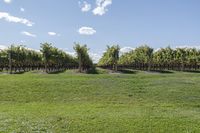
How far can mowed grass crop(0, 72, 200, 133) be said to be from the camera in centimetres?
2172

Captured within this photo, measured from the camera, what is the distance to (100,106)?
2941cm

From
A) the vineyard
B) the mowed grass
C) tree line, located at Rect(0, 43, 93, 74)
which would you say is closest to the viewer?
the mowed grass

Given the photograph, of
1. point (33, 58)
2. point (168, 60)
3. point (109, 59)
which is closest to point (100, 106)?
point (109, 59)

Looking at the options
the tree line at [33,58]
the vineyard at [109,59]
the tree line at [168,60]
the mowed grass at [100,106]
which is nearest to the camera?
the mowed grass at [100,106]

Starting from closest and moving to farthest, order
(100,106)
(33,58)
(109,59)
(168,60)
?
(100,106)
(109,59)
(33,58)
(168,60)

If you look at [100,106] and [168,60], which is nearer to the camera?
[100,106]

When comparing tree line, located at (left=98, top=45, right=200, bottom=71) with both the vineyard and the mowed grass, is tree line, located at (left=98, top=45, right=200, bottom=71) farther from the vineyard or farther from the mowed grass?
the mowed grass

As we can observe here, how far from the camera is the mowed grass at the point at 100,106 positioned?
21.7m

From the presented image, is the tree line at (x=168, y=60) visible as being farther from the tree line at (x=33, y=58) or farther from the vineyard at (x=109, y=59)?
the tree line at (x=33, y=58)

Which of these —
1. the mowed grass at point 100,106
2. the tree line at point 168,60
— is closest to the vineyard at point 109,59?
the tree line at point 168,60

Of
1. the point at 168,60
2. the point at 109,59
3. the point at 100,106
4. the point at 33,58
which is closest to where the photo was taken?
the point at 100,106

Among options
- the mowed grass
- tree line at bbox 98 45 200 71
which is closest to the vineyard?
tree line at bbox 98 45 200 71

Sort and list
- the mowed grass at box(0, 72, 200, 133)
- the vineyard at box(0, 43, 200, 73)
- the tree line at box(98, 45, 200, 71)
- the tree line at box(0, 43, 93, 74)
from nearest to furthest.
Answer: the mowed grass at box(0, 72, 200, 133) < the tree line at box(0, 43, 93, 74) < the vineyard at box(0, 43, 200, 73) < the tree line at box(98, 45, 200, 71)

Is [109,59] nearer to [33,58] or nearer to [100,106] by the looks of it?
[33,58]
